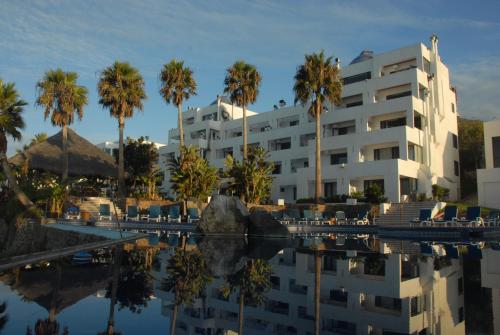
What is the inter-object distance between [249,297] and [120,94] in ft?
112

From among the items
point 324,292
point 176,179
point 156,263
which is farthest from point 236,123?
point 324,292

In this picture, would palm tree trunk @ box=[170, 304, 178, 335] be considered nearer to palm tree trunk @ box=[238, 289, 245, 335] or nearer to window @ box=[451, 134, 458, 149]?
palm tree trunk @ box=[238, 289, 245, 335]

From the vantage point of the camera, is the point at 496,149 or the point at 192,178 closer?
the point at 192,178

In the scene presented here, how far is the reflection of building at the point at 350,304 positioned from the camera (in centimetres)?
550

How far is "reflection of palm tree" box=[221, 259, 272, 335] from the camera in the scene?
696 cm

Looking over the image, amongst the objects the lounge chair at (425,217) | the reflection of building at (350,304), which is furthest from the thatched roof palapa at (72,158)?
the reflection of building at (350,304)

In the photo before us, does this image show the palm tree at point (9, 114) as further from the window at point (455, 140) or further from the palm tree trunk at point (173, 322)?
the window at point (455, 140)

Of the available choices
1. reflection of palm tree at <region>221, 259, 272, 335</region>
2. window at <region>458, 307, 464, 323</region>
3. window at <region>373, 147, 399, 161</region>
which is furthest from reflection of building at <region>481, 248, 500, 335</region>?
window at <region>373, 147, 399, 161</region>

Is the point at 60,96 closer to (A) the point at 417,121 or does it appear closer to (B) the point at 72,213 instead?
(B) the point at 72,213

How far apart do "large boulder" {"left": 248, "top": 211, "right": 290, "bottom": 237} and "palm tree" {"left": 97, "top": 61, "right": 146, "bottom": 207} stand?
2022 centimetres

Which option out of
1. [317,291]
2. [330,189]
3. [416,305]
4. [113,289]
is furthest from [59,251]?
[330,189]

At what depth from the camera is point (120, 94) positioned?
1511 inches

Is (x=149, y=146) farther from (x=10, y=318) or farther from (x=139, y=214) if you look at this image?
(x=10, y=318)

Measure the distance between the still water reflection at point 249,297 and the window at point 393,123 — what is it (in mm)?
29031
